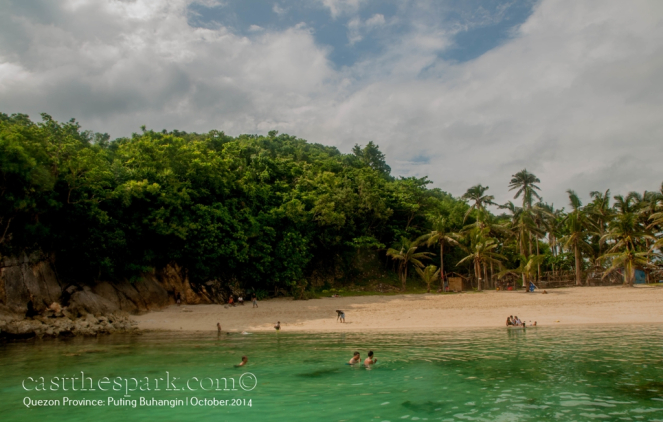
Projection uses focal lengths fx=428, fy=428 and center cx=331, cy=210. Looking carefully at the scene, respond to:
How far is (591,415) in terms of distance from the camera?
391 inches

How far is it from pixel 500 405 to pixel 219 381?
28.7 feet

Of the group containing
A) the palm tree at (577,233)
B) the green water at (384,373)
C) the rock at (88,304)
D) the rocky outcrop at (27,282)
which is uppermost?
the palm tree at (577,233)

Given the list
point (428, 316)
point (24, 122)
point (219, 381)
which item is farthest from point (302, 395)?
point (24, 122)

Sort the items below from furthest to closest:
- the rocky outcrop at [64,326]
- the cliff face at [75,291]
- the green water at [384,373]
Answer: the cliff face at [75,291], the rocky outcrop at [64,326], the green water at [384,373]

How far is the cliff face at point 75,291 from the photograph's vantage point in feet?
83.6

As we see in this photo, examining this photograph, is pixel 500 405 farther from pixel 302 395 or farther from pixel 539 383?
pixel 302 395

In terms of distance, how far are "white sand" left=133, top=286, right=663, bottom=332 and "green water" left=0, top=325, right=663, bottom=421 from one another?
3.99 m

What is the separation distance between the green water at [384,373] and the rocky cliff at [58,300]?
8.06 feet

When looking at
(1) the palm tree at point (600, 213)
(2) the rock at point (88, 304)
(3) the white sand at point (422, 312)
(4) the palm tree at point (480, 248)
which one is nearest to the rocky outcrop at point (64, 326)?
(2) the rock at point (88, 304)

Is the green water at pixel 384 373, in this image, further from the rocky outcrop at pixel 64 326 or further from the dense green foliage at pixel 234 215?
the dense green foliage at pixel 234 215

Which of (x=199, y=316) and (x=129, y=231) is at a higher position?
(x=129, y=231)

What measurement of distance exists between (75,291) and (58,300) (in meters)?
1.08

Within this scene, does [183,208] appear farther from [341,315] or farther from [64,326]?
[341,315]

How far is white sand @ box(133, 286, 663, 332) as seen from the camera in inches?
1093
